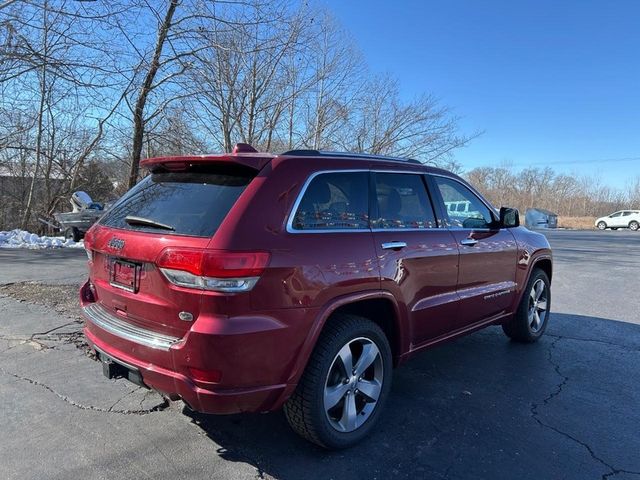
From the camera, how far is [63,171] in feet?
65.0

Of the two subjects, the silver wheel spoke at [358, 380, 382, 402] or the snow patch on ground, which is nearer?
the silver wheel spoke at [358, 380, 382, 402]

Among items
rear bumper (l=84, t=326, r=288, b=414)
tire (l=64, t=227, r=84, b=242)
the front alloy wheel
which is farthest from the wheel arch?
tire (l=64, t=227, r=84, b=242)

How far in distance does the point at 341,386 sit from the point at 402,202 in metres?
Answer: 1.47

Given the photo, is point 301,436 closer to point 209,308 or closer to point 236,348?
point 236,348

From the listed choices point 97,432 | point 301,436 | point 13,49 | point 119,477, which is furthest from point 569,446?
point 13,49

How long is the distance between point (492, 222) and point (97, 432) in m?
3.79

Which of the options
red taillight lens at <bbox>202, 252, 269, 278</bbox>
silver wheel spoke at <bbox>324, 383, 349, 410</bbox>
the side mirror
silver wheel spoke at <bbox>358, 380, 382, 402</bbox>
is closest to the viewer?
red taillight lens at <bbox>202, 252, 269, 278</bbox>

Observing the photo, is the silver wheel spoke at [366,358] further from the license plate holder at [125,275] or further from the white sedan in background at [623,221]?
the white sedan in background at [623,221]

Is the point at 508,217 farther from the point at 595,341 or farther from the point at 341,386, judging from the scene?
the point at 341,386

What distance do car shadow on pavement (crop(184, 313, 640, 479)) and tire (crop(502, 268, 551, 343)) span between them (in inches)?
13.8

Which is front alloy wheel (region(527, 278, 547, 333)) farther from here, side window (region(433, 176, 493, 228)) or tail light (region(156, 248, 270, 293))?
tail light (region(156, 248, 270, 293))

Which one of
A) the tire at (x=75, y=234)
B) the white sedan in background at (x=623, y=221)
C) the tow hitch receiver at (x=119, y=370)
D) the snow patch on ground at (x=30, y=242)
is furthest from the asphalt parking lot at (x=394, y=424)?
the white sedan in background at (x=623, y=221)

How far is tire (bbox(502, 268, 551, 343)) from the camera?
16.4ft

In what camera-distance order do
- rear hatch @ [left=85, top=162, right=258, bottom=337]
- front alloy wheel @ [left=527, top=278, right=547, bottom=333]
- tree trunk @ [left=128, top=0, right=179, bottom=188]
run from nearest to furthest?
rear hatch @ [left=85, top=162, right=258, bottom=337] < front alloy wheel @ [left=527, top=278, right=547, bottom=333] < tree trunk @ [left=128, top=0, right=179, bottom=188]
